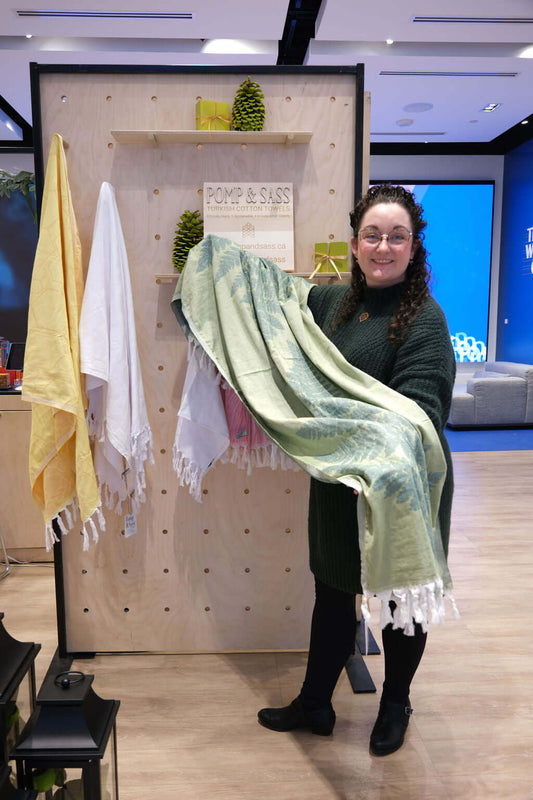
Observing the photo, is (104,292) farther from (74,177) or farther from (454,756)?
(454,756)

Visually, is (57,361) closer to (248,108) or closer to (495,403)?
(248,108)

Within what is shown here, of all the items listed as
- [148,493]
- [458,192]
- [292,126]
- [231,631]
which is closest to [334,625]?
[231,631]

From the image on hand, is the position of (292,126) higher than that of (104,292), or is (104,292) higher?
(292,126)

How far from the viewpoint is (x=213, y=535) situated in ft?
7.47

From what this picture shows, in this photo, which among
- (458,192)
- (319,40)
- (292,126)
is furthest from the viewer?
(458,192)

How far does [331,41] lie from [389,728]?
4.96m

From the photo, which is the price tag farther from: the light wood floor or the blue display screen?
the blue display screen

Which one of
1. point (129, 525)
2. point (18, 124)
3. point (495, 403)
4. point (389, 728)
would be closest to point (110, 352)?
point (129, 525)

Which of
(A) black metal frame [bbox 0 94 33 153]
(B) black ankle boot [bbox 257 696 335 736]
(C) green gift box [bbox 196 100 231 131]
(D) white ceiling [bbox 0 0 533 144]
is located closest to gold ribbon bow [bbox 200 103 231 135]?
(C) green gift box [bbox 196 100 231 131]

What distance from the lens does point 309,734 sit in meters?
1.88

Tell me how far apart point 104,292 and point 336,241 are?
2.59 feet

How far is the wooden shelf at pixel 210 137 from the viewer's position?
1.95 m

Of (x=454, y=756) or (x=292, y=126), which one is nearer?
(x=454, y=756)

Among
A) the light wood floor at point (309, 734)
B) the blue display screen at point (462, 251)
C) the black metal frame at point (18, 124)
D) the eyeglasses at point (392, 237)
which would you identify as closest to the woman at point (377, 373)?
the eyeglasses at point (392, 237)
